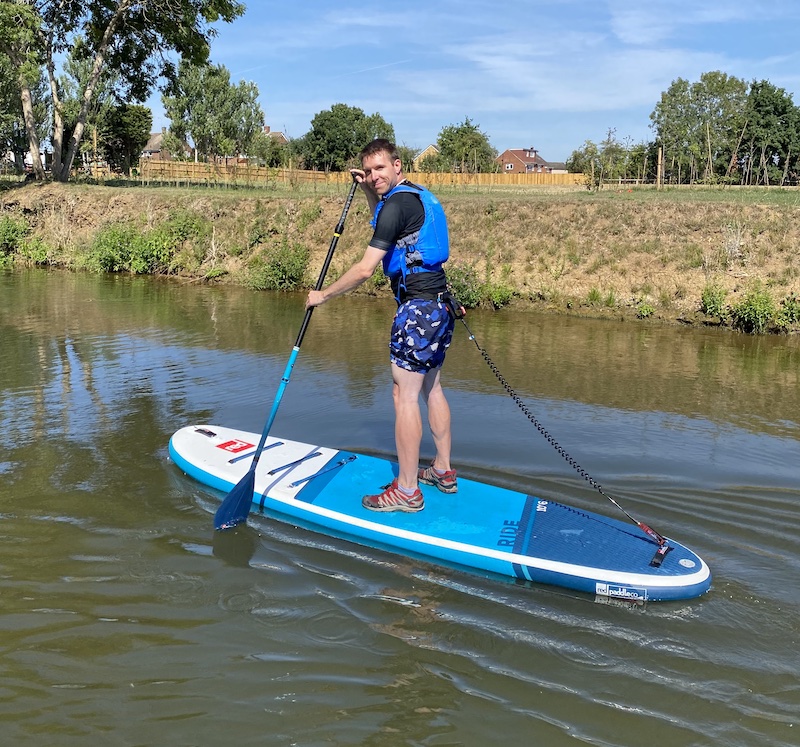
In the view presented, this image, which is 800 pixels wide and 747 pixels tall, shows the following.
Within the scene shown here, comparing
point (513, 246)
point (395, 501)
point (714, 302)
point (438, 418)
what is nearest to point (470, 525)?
point (395, 501)

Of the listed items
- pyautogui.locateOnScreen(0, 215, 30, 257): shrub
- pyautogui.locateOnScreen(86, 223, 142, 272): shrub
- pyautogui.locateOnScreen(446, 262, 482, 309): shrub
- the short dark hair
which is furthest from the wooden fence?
the short dark hair

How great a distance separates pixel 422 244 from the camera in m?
4.84

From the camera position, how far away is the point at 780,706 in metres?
3.18

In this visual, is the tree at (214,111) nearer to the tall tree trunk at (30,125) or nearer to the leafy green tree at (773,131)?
the tall tree trunk at (30,125)

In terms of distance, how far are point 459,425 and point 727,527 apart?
287 cm

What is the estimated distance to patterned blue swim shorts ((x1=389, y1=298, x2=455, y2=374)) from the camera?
483 centimetres

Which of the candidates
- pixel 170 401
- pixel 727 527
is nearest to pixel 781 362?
pixel 727 527

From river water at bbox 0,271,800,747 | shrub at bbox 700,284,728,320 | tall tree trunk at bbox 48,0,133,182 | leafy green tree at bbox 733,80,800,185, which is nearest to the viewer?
river water at bbox 0,271,800,747

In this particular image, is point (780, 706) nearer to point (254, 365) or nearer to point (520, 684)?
point (520, 684)

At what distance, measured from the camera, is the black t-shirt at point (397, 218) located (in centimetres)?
468

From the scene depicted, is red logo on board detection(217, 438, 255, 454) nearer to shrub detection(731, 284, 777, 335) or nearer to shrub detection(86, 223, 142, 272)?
shrub detection(731, 284, 777, 335)

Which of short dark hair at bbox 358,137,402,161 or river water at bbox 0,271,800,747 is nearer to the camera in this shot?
river water at bbox 0,271,800,747

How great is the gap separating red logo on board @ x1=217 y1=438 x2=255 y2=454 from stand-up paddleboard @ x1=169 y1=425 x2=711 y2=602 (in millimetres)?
24

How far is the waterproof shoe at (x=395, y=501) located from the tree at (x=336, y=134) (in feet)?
233
